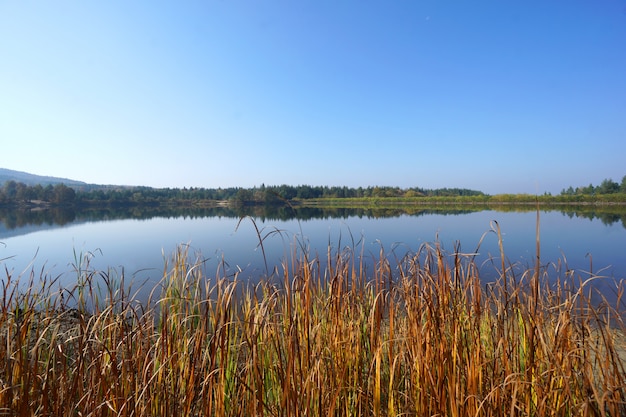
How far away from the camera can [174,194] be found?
92438 millimetres

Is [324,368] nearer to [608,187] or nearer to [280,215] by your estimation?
[280,215]

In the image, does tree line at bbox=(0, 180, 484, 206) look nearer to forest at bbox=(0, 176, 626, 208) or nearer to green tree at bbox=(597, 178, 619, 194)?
forest at bbox=(0, 176, 626, 208)

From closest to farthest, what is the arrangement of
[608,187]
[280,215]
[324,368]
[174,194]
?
[324,368] → [280,215] → [608,187] → [174,194]

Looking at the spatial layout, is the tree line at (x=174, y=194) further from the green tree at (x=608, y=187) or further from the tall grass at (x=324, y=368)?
the tall grass at (x=324, y=368)

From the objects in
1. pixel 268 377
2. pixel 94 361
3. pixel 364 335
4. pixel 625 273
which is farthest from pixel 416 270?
pixel 625 273

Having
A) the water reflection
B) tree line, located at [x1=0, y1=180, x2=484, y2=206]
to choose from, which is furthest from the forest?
the water reflection

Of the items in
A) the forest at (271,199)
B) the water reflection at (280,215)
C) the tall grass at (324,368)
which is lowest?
the water reflection at (280,215)

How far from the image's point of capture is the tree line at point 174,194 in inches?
2571

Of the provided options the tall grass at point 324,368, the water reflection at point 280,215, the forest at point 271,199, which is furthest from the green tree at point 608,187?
the tall grass at point 324,368

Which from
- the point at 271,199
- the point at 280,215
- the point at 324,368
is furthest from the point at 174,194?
the point at 324,368

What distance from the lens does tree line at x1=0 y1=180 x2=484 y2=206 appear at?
214 ft

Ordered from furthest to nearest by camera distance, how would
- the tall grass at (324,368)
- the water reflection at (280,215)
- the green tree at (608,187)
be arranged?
the green tree at (608,187) < the water reflection at (280,215) < the tall grass at (324,368)

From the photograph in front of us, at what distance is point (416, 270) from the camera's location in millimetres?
2146

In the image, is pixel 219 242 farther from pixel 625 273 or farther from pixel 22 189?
pixel 22 189
